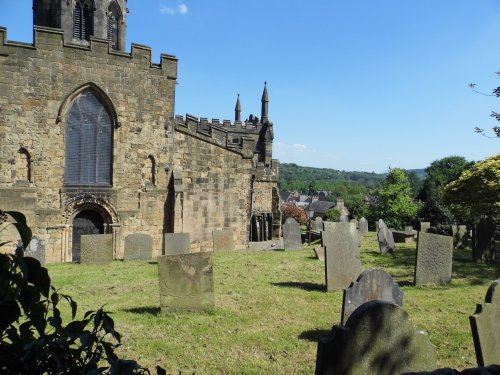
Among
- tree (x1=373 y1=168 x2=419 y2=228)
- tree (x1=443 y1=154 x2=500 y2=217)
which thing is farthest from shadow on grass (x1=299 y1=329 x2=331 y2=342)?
tree (x1=373 y1=168 x2=419 y2=228)

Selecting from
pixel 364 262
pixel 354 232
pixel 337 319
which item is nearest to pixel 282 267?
pixel 364 262

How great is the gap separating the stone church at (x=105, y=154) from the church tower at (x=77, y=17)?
5.76 meters

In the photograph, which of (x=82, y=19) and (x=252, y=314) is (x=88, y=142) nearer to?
(x=82, y=19)

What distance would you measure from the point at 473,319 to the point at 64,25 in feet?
79.2

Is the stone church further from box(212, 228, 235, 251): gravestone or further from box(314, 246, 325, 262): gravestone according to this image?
box(314, 246, 325, 262): gravestone

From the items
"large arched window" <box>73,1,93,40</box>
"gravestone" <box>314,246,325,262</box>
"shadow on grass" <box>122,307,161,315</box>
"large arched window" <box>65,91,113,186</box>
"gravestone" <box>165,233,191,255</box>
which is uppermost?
"large arched window" <box>73,1,93,40</box>

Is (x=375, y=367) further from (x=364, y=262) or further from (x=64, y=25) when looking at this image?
(x=64, y=25)

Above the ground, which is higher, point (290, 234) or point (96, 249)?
point (290, 234)

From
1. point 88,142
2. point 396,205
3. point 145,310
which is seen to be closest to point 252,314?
point 145,310

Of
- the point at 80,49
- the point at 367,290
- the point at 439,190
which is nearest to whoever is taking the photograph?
the point at 367,290

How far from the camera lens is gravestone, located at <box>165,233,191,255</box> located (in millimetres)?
14305

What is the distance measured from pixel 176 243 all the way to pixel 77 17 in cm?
1608

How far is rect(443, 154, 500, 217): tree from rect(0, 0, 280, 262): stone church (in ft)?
33.7

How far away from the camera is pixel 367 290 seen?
21.8 feet
